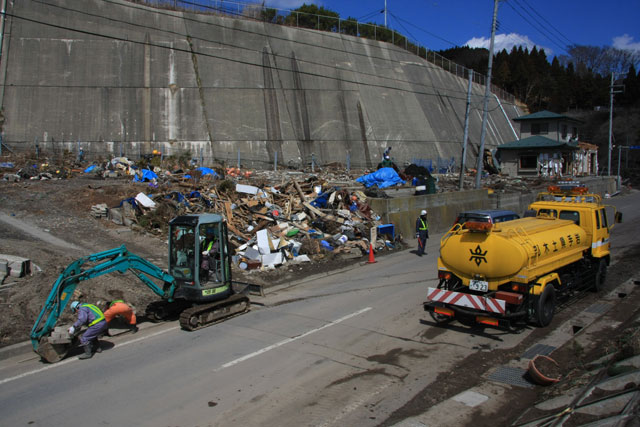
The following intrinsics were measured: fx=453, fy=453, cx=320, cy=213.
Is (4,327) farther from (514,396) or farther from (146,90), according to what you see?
(146,90)

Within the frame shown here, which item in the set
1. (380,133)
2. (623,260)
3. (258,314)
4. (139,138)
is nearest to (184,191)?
(258,314)

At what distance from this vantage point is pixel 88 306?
7922 millimetres

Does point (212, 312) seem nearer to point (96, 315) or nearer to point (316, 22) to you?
point (96, 315)

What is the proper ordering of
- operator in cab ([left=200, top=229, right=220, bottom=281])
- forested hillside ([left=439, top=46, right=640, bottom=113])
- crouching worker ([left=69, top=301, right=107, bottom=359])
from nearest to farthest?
1. crouching worker ([left=69, top=301, right=107, bottom=359])
2. operator in cab ([left=200, top=229, right=220, bottom=281])
3. forested hillside ([left=439, top=46, right=640, bottom=113])

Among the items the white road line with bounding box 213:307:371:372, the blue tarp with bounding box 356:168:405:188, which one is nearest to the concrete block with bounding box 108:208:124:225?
the white road line with bounding box 213:307:371:372

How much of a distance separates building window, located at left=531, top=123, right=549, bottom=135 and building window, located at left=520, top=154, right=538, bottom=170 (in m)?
6.54

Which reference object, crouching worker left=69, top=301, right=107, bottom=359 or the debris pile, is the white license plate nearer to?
crouching worker left=69, top=301, right=107, bottom=359

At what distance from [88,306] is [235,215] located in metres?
9.66

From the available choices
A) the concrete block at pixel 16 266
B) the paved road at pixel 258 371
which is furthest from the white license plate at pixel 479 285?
the concrete block at pixel 16 266

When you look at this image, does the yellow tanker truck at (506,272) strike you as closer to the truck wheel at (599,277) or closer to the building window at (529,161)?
the truck wheel at (599,277)

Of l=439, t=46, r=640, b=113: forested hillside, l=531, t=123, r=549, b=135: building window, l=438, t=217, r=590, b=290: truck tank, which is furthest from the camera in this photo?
l=439, t=46, r=640, b=113: forested hillside

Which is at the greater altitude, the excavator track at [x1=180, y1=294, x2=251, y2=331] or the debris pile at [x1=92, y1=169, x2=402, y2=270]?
the debris pile at [x1=92, y1=169, x2=402, y2=270]

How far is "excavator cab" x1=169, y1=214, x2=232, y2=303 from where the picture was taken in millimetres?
9438

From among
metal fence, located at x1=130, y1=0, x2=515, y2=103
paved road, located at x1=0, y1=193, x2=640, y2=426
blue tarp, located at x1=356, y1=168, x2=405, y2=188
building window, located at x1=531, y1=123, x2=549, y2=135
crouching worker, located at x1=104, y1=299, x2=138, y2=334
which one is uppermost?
metal fence, located at x1=130, y1=0, x2=515, y2=103
